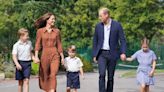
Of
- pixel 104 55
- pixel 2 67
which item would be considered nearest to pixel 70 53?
pixel 104 55

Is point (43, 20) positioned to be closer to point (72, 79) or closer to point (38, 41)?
point (38, 41)

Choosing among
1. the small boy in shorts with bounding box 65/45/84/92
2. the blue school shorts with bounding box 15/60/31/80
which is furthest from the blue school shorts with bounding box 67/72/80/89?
the blue school shorts with bounding box 15/60/31/80

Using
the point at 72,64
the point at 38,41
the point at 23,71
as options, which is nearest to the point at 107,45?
the point at 38,41

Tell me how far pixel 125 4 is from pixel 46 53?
31233 mm

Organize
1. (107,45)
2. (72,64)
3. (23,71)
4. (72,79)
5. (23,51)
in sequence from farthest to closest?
(72,79), (72,64), (23,71), (23,51), (107,45)

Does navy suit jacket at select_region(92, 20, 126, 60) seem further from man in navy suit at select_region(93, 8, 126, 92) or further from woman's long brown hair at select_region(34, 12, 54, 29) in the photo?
woman's long brown hair at select_region(34, 12, 54, 29)

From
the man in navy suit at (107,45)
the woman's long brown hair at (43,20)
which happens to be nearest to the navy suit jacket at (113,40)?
the man in navy suit at (107,45)

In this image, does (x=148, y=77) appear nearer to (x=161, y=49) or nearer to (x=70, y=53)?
(x=70, y=53)

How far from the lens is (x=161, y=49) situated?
51.8 metres

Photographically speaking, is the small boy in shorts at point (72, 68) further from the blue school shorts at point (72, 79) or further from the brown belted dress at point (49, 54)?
the brown belted dress at point (49, 54)

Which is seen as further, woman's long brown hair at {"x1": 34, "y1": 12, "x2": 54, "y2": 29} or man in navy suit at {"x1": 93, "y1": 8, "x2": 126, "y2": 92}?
woman's long brown hair at {"x1": 34, "y1": 12, "x2": 54, "y2": 29}

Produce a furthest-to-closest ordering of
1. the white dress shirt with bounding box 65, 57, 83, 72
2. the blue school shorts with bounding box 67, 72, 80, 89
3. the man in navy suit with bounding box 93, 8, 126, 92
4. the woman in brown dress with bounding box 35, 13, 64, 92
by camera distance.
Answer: the blue school shorts with bounding box 67, 72, 80, 89 < the white dress shirt with bounding box 65, 57, 83, 72 < the woman in brown dress with bounding box 35, 13, 64, 92 < the man in navy suit with bounding box 93, 8, 126, 92


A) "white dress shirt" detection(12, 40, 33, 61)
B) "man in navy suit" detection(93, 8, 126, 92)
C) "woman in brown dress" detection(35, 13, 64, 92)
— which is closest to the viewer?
"man in navy suit" detection(93, 8, 126, 92)

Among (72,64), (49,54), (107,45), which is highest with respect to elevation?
(107,45)
